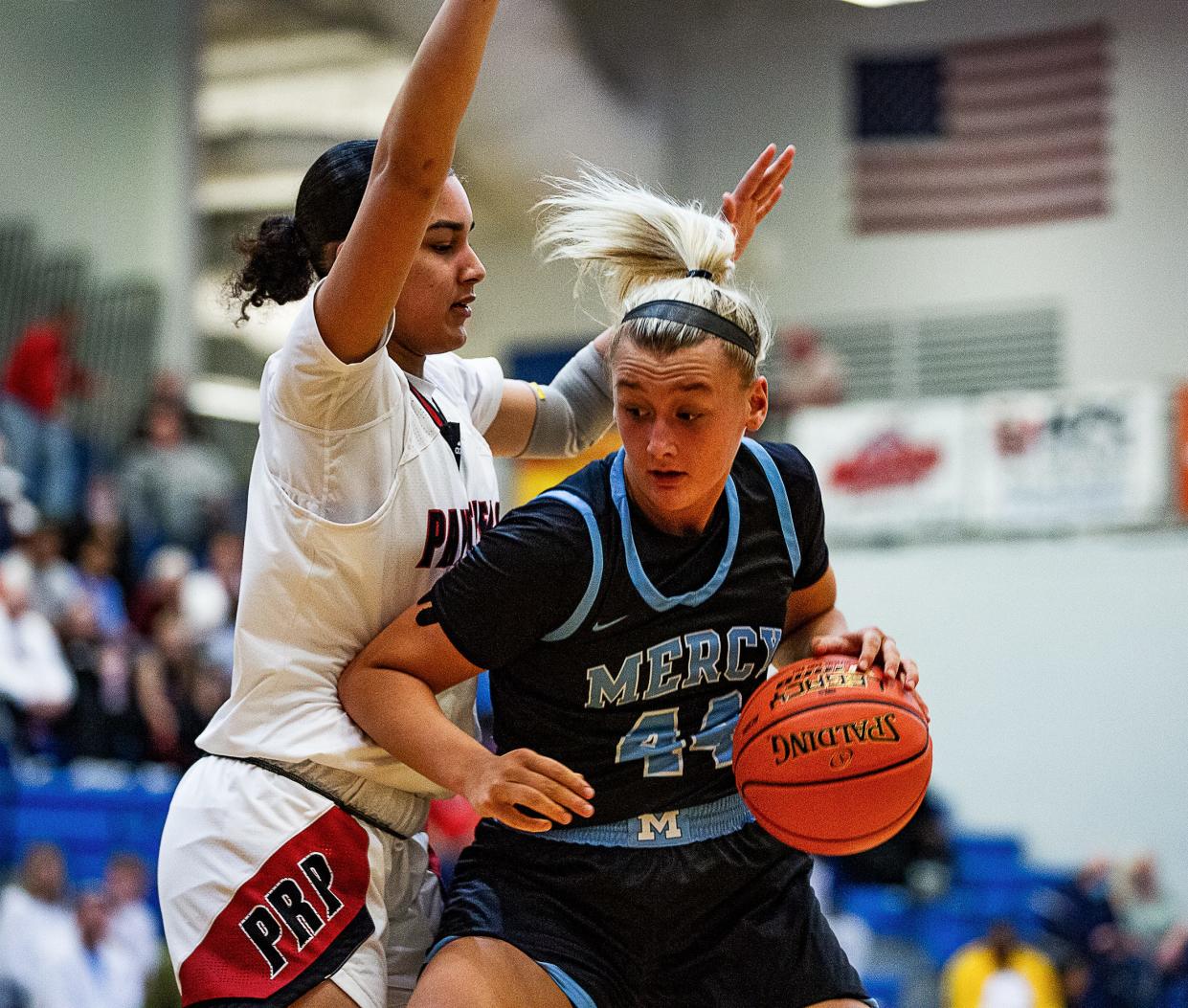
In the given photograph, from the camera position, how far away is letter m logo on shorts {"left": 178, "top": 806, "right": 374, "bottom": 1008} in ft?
8.39

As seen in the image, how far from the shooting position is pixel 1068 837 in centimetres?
1296

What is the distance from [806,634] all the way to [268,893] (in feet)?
3.46

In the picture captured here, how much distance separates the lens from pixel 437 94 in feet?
7.64

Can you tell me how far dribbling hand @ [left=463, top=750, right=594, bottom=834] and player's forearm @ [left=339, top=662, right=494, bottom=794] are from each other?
0.06 meters

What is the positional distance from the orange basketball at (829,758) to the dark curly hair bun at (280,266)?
109 centimetres

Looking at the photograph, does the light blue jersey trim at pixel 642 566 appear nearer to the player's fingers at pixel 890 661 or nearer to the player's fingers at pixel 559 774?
the player's fingers at pixel 890 661

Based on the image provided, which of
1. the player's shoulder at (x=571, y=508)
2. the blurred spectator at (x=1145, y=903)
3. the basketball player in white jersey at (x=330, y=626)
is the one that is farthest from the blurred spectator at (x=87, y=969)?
the blurred spectator at (x=1145, y=903)

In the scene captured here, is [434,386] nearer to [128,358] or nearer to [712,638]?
[712,638]

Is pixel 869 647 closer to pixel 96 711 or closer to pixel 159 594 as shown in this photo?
pixel 96 711

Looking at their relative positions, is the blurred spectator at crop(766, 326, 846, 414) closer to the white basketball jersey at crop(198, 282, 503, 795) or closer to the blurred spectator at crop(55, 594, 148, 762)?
the blurred spectator at crop(55, 594, 148, 762)

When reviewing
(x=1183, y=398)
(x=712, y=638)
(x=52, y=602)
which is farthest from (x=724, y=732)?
(x=1183, y=398)

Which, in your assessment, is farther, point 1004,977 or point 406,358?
point 1004,977

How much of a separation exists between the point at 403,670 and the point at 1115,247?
1333 centimetres

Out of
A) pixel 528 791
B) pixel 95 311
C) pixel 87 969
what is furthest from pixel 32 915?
pixel 95 311
